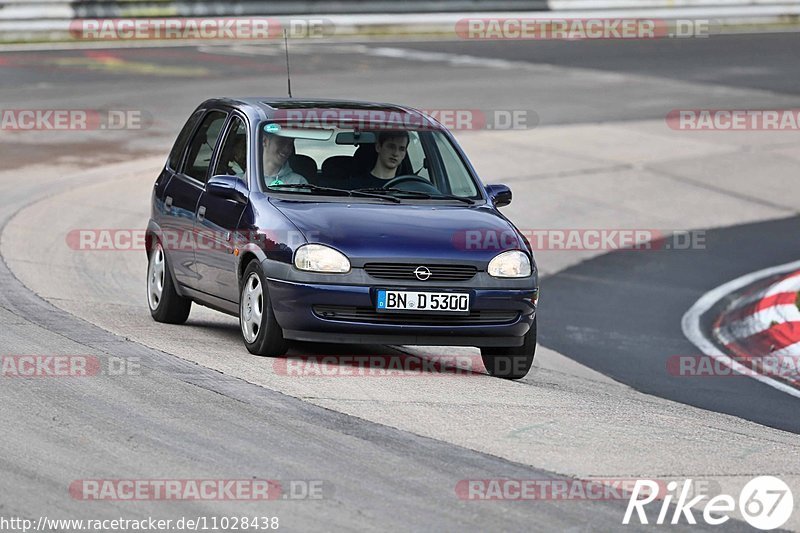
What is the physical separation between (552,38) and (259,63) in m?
8.14

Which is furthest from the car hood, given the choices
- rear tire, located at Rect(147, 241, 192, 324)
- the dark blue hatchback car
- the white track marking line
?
the white track marking line

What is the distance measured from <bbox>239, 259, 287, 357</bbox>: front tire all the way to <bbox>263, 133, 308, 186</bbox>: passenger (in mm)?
677

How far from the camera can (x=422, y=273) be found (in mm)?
8844

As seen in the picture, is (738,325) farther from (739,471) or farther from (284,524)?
(284,524)

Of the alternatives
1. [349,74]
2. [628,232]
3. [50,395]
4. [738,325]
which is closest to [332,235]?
[50,395]

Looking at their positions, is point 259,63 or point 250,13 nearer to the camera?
point 259,63

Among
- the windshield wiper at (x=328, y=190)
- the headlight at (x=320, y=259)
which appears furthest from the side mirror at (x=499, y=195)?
the headlight at (x=320, y=259)

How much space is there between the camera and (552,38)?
111 ft

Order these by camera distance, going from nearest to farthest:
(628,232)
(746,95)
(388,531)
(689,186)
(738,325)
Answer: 1. (388,531)
2. (738,325)
3. (628,232)
4. (689,186)
5. (746,95)

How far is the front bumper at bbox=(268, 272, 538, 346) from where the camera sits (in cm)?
878

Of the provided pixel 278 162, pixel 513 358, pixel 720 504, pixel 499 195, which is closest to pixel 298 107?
pixel 278 162

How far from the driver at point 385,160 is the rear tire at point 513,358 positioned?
1272 millimetres

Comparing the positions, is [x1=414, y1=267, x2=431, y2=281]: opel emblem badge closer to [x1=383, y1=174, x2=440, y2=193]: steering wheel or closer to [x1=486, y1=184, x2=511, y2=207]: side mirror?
[x1=383, y1=174, x2=440, y2=193]: steering wheel

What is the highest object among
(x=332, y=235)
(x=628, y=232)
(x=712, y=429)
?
(x=332, y=235)
